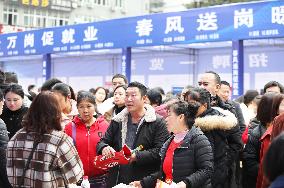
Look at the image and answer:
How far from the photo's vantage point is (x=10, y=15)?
120 ft

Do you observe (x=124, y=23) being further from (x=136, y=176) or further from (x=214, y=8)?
(x=136, y=176)

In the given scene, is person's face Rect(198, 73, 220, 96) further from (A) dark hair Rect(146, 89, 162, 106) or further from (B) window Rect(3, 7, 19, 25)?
(B) window Rect(3, 7, 19, 25)

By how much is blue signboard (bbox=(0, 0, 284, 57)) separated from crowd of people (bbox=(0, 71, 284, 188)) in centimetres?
489

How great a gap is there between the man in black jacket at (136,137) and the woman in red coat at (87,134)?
25cm

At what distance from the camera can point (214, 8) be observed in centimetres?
1000

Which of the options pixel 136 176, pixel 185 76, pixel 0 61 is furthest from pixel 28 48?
pixel 136 176

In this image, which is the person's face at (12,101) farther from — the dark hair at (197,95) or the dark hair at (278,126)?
the dark hair at (278,126)

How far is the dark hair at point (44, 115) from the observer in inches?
121

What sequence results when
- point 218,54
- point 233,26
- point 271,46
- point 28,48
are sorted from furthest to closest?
point 28,48, point 218,54, point 271,46, point 233,26

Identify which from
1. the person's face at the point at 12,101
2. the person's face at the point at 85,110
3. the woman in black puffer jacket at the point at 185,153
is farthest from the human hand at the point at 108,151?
the person's face at the point at 12,101

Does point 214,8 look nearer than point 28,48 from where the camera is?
Yes

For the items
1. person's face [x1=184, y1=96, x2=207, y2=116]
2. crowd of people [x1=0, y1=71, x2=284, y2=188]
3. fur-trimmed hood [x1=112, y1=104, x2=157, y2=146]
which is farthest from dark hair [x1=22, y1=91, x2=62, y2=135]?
person's face [x1=184, y1=96, x2=207, y2=116]

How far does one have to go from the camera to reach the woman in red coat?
13.9 feet

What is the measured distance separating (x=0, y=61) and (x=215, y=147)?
15188 millimetres
